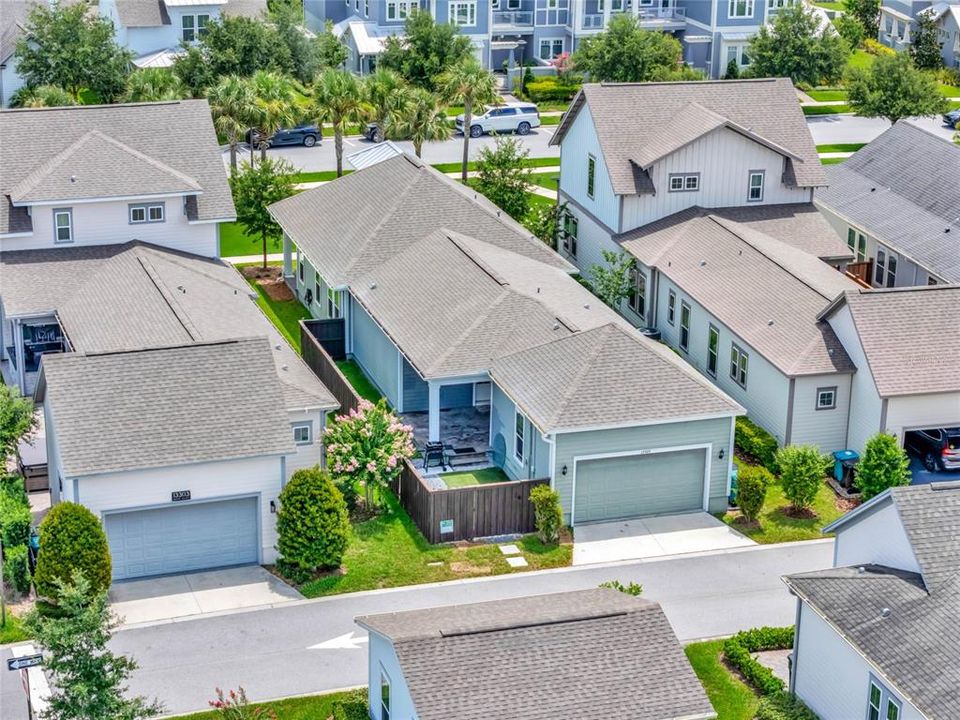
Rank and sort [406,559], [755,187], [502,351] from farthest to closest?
[755,187]
[502,351]
[406,559]

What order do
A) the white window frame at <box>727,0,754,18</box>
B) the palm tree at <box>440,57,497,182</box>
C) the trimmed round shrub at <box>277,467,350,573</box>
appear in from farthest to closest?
the white window frame at <box>727,0,754,18</box>, the palm tree at <box>440,57,497,182</box>, the trimmed round shrub at <box>277,467,350,573</box>

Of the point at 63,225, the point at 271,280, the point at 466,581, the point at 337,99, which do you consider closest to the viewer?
the point at 466,581

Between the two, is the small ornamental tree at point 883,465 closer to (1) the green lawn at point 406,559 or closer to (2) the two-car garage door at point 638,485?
(2) the two-car garage door at point 638,485

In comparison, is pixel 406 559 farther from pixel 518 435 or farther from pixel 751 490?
pixel 751 490

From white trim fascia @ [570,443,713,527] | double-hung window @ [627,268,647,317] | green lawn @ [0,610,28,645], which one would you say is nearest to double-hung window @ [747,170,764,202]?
double-hung window @ [627,268,647,317]

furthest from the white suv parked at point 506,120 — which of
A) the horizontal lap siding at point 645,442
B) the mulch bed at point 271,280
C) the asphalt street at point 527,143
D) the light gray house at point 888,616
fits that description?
the light gray house at point 888,616

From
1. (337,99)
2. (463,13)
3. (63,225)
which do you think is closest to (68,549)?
(63,225)

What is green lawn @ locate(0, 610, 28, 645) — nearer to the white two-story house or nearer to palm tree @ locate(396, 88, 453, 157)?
palm tree @ locate(396, 88, 453, 157)
